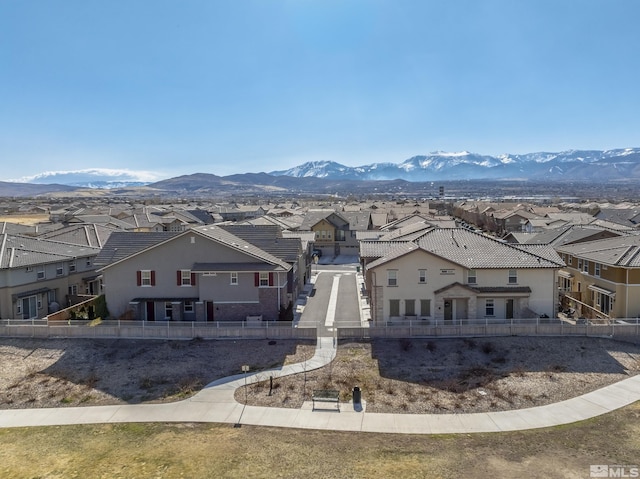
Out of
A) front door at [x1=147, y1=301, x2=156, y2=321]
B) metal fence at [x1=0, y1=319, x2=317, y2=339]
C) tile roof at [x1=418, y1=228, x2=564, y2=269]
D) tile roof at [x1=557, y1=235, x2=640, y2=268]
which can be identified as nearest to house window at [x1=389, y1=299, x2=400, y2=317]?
tile roof at [x1=418, y1=228, x2=564, y2=269]

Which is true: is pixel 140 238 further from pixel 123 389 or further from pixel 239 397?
pixel 239 397

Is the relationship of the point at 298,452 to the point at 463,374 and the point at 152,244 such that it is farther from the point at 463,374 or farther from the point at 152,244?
the point at 152,244

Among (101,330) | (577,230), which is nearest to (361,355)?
(101,330)

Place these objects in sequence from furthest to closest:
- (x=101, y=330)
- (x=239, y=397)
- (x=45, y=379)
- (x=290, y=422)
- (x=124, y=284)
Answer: (x=124, y=284) → (x=101, y=330) → (x=45, y=379) → (x=239, y=397) → (x=290, y=422)

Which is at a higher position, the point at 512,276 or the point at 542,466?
the point at 512,276

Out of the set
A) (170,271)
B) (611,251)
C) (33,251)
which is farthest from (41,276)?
(611,251)

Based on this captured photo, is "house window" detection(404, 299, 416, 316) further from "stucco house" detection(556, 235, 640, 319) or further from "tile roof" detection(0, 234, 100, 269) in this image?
"tile roof" detection(0, 234, 100, 269)
